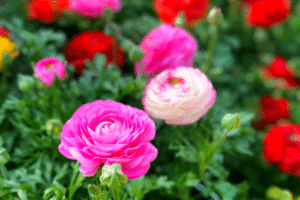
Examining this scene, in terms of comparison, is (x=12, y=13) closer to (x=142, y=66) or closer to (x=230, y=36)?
(x=142, y=66)

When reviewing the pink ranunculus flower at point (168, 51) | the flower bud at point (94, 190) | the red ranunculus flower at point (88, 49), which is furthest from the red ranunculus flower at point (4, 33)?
the flower bud at point (94, 190)

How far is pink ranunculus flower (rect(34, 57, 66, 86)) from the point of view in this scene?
590 millimetres

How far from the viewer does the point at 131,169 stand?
17.9 inches

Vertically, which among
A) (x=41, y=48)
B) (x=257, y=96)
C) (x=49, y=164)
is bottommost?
(x=257, y=96)

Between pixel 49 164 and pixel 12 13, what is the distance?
2.17ft

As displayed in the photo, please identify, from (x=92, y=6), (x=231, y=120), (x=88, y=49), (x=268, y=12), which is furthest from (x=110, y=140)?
(x=268, y=12)

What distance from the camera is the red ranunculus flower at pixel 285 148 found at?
27.9 inches

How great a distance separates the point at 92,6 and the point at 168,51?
11.6 inches

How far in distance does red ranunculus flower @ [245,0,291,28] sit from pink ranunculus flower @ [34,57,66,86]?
25.8 inches

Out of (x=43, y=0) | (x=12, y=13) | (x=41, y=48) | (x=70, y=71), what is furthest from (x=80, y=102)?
(x=12, y=13)

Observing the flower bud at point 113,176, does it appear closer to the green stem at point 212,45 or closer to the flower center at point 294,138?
the green stem at point 212,45

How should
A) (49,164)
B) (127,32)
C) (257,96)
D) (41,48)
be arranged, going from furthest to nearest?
(257,96)
(127,32)
(41,48)
(49,164)

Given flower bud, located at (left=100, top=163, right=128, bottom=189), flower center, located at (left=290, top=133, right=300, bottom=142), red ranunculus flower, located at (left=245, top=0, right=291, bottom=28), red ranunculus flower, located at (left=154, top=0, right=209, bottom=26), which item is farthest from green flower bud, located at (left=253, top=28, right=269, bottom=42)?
flower bud, located at (left=100, top=163, right=128, bottom=189)

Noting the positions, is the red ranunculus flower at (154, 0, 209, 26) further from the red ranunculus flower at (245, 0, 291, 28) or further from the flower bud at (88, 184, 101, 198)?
the flower bud at (88, 184, 101, 198)
